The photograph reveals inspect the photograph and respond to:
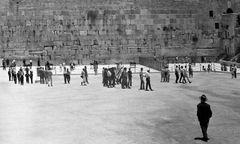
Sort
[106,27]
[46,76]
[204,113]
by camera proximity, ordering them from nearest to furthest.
Result: 1. [204,113]
2. [46,76]
3. [106,27]

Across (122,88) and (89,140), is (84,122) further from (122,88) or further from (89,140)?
(122,88)

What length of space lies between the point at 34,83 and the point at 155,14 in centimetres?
1648

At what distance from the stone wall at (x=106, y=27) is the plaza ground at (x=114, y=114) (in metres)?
14.0

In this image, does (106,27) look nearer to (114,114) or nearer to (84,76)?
(84,76)

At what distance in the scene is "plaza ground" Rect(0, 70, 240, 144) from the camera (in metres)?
9.80

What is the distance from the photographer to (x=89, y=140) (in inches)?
374

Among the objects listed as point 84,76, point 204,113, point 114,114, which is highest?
point 84,76

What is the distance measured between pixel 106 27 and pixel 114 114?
22418 mm

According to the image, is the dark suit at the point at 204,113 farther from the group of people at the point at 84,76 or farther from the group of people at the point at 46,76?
the group of people at the point at 46,76

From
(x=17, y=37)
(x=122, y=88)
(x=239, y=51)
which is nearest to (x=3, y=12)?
(x=17, y=37)

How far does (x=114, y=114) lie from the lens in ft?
42.1

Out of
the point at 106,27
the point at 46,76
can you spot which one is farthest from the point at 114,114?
the point at 106,27

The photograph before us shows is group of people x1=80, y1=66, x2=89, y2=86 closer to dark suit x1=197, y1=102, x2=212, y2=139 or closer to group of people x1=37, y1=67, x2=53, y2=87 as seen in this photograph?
group of people x1=37, y1=67, x2=53, y2=87

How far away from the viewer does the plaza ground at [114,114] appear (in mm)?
9805
